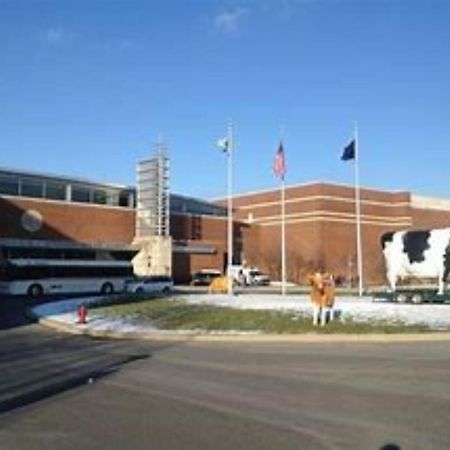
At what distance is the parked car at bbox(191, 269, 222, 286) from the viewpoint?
92350 millimetres

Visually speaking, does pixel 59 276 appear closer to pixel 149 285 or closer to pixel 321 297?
pixel 149 285

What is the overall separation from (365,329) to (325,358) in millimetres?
6421

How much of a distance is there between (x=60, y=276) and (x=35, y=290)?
240 cm

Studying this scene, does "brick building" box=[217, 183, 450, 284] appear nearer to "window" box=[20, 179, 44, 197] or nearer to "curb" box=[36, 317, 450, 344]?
"window" box=[20, 179, 44, 197]

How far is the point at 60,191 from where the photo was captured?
88.4 metres

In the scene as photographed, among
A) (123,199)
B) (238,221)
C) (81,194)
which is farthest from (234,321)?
(238,221)

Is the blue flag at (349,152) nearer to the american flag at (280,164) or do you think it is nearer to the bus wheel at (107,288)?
the american flag at (280,164)

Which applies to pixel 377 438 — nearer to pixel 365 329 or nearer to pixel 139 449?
pixel 139 449

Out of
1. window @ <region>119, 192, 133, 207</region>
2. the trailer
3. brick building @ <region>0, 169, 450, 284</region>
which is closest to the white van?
brick building @ <region>0, 169, 450, 284</region>

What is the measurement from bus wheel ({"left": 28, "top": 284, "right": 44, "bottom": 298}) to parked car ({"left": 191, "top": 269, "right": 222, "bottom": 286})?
29866mm

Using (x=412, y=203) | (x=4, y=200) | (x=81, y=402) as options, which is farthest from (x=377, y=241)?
(x=81, y=402)

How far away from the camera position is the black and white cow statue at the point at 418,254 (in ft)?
143

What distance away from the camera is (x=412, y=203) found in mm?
118750

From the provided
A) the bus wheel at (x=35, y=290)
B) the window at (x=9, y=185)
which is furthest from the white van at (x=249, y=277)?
the bus wheel at (x=35, y=290)
